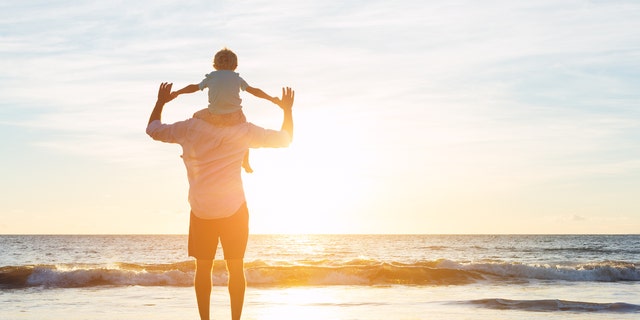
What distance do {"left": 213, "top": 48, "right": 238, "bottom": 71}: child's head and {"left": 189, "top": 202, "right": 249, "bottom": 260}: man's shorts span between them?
35.6 inches

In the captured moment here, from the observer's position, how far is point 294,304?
11.3 meters

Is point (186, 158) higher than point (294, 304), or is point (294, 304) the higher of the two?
point (186, 158)

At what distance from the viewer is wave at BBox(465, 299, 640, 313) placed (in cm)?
996

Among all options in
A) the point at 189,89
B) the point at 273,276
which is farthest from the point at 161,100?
the point at 273,276

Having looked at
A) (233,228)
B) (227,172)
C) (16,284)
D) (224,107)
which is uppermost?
(224,107)

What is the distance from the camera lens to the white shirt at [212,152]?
462cm

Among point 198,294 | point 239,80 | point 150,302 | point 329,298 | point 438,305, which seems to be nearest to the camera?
point 239,80

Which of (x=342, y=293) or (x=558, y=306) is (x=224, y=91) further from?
(x=342, y=293)

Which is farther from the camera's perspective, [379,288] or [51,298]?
[379,288]

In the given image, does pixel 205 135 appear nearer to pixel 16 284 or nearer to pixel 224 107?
pixel 224 107

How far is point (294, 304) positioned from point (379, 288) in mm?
4687

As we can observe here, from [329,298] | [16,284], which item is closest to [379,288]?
[329,298]

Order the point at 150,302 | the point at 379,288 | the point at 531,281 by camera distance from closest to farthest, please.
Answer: the point at 150,302 < the point at 379,288 < the point at 531,281

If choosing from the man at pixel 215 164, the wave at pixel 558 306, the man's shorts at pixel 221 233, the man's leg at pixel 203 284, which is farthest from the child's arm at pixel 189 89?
the wave at pixel 558 306
